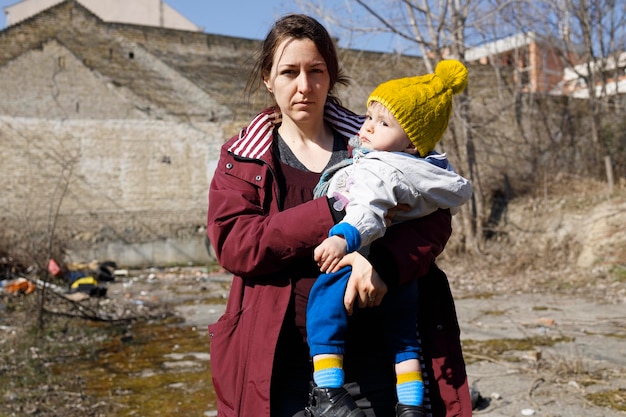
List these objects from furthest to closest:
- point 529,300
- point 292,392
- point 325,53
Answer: point 529,300 → point 325,53 → point 292,392

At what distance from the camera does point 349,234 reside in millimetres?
1706

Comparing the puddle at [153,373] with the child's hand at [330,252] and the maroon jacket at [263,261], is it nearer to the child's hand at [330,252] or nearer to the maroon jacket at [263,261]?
the maroon jacket at [263,261]

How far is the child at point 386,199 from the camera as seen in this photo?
1.77 m

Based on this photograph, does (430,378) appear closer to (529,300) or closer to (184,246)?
(529,300)

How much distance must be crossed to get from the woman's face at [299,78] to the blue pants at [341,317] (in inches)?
20.4

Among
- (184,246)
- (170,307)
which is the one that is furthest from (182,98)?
(170,307)

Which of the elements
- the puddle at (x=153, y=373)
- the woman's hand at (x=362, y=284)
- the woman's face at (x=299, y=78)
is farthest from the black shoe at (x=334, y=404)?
the puddle at (x=153, y=373)

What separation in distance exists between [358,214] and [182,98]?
18.2 meters

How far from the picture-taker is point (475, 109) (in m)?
18.2

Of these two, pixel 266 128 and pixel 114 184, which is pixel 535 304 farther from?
pixel 114 184

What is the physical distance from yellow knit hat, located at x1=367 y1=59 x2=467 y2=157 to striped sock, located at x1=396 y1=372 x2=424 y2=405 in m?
0.63

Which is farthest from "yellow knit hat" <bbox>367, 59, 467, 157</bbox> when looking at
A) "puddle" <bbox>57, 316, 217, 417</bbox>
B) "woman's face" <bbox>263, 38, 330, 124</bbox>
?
"puddle" <bbox>57, 316, 217, 417</bbox>

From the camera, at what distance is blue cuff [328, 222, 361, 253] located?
1.71m

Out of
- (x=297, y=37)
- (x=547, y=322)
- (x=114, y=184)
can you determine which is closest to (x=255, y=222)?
(x=297, y=37)
